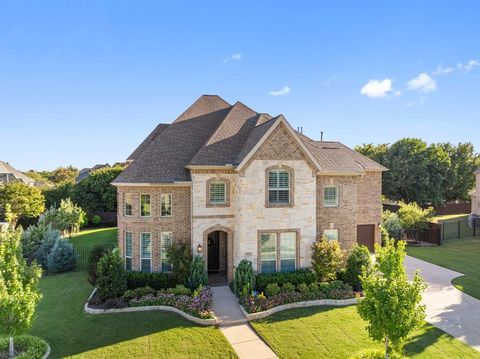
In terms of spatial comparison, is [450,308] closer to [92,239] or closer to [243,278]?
[243,278]

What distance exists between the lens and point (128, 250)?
19.7 meters

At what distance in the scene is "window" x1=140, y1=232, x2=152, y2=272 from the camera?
63.5 ft

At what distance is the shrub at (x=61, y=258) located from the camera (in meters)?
24.5

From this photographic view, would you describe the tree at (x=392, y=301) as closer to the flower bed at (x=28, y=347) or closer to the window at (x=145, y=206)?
the flower bed at (x=28, y=347)

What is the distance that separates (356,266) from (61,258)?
21269 mm

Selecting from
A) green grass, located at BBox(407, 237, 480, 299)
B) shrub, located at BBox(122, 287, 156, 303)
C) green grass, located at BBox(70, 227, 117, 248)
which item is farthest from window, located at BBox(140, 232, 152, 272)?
green grass, located at BBox(407, 237, 480, 299)

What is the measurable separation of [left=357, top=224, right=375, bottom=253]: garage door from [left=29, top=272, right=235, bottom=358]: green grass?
53.6ft

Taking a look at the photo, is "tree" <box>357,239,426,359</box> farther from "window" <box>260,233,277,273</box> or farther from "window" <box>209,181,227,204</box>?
"window" <box>209,181,227,204</box>

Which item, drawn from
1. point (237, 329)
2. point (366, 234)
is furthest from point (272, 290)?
point (366, 234)

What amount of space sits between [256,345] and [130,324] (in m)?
5.76

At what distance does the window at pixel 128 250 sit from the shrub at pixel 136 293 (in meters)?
2.83

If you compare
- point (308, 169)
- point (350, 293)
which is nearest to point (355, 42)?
point (308, 169)

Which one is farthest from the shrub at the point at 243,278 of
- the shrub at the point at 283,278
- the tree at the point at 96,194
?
the tree at the point at 96,194

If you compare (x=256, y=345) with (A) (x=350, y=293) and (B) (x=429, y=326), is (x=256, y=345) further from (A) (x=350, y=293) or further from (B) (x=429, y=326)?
(B) (x=429, y=326)
